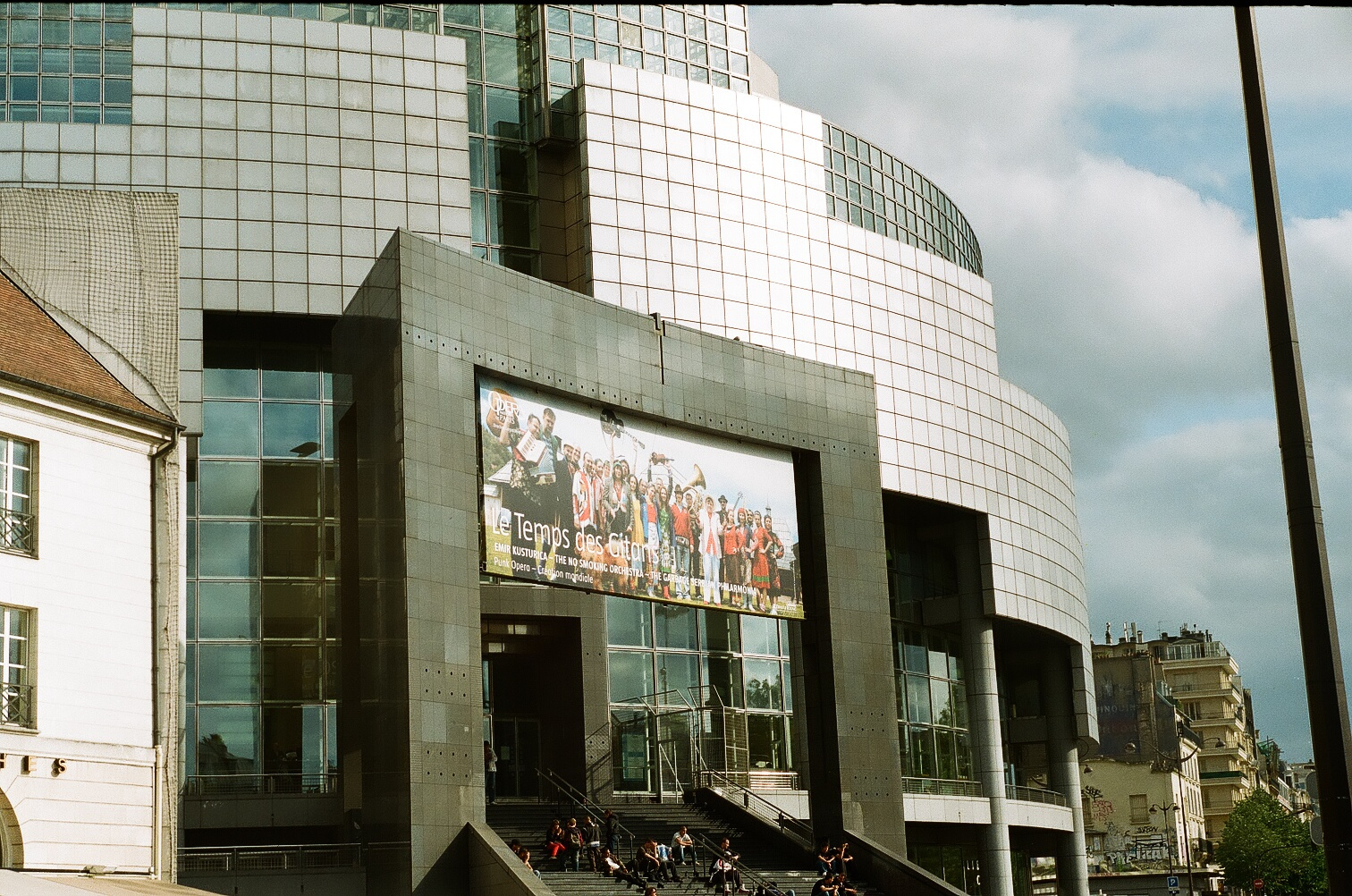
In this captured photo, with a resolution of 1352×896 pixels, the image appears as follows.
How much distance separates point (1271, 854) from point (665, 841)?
3115 inches

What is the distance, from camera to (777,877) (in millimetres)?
36656

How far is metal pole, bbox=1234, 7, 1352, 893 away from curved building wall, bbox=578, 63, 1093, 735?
35770mm

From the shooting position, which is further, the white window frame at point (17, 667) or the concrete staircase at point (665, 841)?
the concrete staircase at point (665, 841)

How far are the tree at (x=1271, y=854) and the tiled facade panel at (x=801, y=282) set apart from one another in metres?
51.5

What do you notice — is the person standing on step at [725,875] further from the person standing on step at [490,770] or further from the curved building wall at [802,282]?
the curved building wall at [802,282]

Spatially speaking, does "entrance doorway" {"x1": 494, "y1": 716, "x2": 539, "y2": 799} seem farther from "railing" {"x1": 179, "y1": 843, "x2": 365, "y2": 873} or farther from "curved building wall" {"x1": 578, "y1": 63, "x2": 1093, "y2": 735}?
"curved building wall" {"x1": 578, "y1": 63, "x2": 1093, "y2": 735}

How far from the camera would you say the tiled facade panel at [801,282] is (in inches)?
1951

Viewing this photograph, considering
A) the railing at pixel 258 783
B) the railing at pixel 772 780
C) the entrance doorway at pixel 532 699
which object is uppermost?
the entrance doorway at pixel 532 699

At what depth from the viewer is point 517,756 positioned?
45969 millimetres

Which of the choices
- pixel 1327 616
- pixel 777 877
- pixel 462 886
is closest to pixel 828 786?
pixel 777 877

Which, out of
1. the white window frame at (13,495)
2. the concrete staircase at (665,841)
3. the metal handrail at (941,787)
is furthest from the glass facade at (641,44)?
the metal handrail at (941,787)

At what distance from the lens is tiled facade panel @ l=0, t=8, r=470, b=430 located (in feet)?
147

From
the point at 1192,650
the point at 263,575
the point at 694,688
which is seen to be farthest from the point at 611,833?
the point at 1192,650

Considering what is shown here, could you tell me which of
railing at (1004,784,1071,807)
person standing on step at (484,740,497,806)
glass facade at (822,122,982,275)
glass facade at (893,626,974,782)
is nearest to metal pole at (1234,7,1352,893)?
person standing on step at (484,740,497,806)
